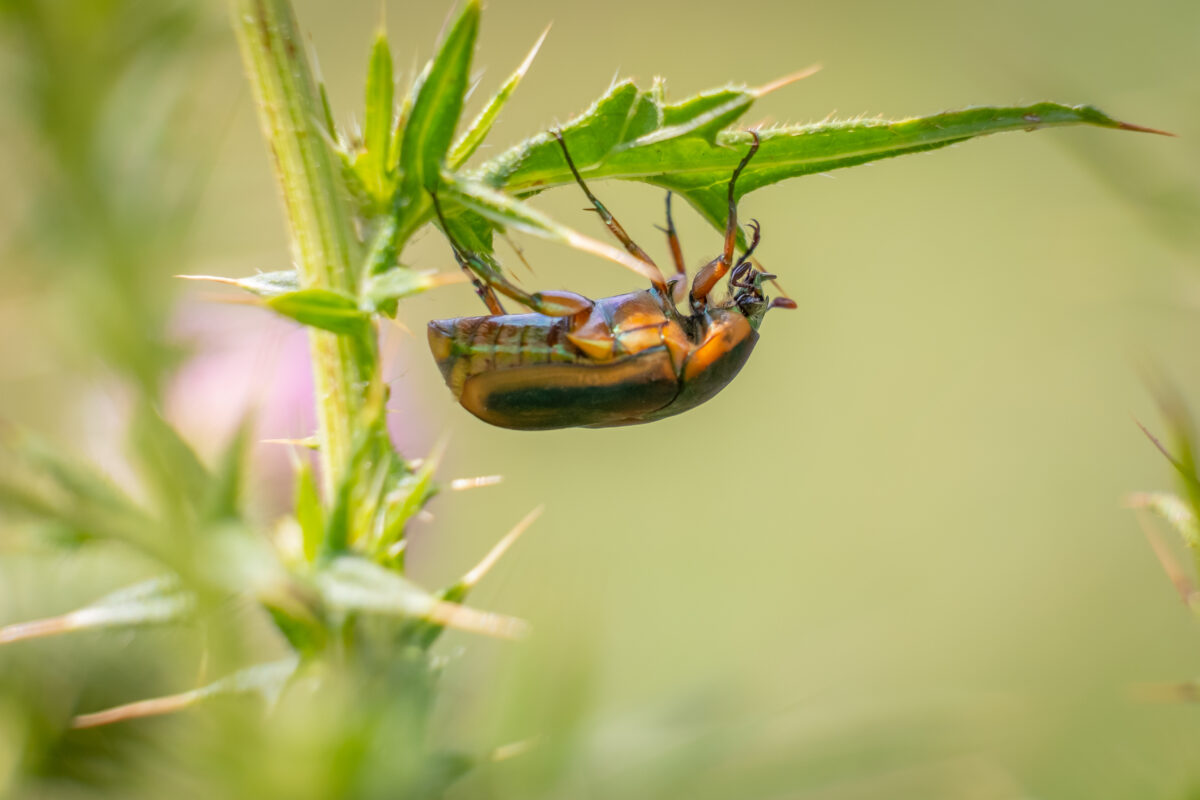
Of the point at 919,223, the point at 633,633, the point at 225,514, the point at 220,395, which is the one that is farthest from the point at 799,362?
the point at 225,514

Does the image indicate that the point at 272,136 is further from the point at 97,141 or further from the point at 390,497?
the point at 97,141

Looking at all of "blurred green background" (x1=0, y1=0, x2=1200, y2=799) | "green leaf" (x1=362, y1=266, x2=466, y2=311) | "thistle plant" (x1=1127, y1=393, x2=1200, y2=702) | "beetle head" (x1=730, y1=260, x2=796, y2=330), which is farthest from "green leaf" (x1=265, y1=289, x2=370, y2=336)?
"blurred green background" (x1=0, y1=0, x2=1200, y2=799)

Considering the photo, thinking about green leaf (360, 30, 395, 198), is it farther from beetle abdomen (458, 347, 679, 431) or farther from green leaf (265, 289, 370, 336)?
beetle abdomen (458, 347, 679, 431)

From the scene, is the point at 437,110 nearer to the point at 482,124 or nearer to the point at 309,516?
the point at 482,124

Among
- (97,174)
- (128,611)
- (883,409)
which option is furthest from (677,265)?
(883,409)

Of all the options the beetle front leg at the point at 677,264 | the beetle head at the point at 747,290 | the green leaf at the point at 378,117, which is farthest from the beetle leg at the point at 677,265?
the green leaf at the point at 378,117
